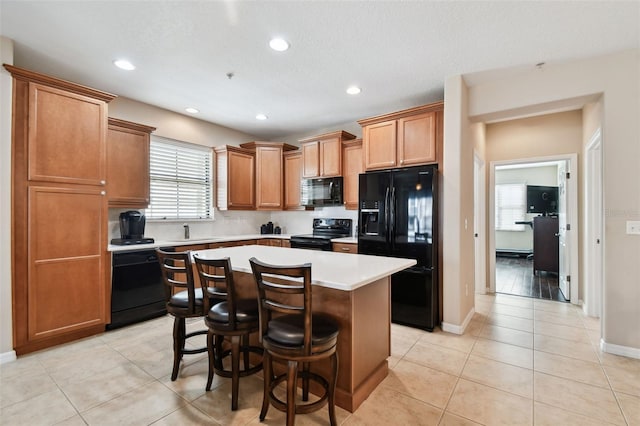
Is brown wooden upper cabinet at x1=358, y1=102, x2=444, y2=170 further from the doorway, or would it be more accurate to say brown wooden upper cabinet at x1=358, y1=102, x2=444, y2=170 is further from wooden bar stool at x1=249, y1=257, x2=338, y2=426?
wooden bar stool at x1=249, y1=257, x2=338, y2=426

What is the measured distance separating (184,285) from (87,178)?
6.24 ft

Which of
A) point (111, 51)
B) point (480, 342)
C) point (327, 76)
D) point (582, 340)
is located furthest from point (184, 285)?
point (582, 340)

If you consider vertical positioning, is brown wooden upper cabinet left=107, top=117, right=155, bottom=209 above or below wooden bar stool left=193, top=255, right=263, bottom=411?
above

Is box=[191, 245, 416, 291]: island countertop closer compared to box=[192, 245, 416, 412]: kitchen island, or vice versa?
box=[191, 245, 416, 291]: island countertop

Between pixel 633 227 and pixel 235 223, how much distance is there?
5.04 metres

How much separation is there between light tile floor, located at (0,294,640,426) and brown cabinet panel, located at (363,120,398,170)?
2.09 meters

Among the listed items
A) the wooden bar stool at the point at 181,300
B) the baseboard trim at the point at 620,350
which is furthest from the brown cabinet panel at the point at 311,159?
the baseboard trim at the point at 620,350

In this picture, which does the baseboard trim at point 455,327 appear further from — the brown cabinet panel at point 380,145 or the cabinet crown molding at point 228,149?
the cabinet crown molding at point 228,149

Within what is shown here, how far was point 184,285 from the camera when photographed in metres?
2.11

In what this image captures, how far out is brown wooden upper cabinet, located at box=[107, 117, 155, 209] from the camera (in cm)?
348

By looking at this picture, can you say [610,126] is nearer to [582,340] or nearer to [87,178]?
[582,340]

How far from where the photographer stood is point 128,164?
11.9 ft

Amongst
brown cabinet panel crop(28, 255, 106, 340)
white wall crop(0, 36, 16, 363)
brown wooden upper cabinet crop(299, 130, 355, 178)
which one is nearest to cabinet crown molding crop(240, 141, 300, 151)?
brown wooden upper cabinet crop(299, 130, 355, 178)

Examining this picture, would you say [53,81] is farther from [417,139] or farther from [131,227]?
[417,139]
